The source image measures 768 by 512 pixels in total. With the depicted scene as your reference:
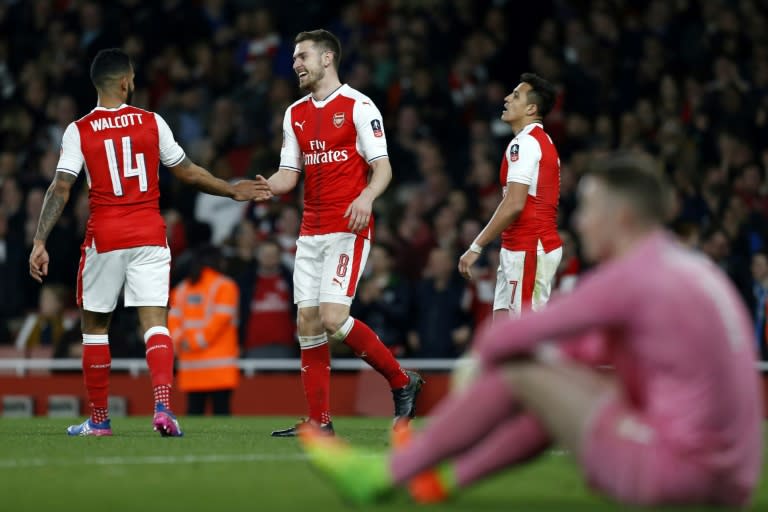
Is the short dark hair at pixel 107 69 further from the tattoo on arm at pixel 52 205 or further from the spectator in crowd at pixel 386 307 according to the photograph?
the spectator in crowd at pixel 386 307

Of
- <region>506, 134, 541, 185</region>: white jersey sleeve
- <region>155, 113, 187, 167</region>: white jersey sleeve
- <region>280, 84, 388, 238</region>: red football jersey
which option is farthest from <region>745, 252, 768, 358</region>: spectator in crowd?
<region>155, 113, 187, 167</region>: white jersey sleeve

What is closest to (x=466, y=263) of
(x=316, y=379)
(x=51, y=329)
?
(x=316, y=379)

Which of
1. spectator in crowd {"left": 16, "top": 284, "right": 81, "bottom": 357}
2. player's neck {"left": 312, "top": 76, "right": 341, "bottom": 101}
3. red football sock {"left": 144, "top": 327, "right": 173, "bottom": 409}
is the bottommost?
spectator in crowd {"left": 16, "top": 284, "right": 81, "bottom": 357}

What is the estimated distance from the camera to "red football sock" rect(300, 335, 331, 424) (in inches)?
345

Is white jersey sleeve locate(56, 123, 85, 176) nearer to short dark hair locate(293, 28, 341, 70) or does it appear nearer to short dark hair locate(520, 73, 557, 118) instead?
short dark hair locate(293, 28, 341, 70)

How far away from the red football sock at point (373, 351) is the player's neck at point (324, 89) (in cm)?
143

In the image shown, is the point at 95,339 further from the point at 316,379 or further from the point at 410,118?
the point at 410,118

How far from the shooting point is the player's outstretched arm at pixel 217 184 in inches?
351

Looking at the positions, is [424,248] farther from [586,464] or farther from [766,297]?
[586,464]

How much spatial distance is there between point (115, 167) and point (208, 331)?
4.75 metres

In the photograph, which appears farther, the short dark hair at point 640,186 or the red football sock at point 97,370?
the red football sock at point 97,370

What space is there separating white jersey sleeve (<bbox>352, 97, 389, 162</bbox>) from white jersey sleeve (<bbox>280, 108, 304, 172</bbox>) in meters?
0.49

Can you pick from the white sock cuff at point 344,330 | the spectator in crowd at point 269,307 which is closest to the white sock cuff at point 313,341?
the white sock cuff at point 344,330

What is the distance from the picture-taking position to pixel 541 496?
5391 millimetres
